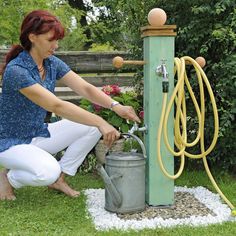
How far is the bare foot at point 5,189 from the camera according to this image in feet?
11.5

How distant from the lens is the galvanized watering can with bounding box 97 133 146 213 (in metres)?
3.08

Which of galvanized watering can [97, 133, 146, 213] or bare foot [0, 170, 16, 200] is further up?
galvanized watering can [97, 133, 146, 213]

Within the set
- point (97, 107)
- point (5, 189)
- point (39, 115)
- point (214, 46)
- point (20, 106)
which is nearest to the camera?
point (20, 106)

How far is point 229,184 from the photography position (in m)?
3.90

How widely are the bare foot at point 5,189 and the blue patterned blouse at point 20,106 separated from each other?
1.03ft

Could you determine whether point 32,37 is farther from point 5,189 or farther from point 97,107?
point 97,107

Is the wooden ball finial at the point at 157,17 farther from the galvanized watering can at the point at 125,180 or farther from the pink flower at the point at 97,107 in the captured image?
the pink flower at the point at 97,107

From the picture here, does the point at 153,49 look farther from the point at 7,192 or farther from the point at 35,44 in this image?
the point at 7,192

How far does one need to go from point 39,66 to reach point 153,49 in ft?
2.53

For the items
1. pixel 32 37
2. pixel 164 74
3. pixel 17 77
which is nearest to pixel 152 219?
pixel 164 74

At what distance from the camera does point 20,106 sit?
3.29m

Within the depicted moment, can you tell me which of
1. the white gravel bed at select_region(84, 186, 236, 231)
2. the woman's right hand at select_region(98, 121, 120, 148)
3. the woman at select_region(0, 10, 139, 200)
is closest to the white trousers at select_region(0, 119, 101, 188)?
the woman at select_region(0, 10, 139, 200)

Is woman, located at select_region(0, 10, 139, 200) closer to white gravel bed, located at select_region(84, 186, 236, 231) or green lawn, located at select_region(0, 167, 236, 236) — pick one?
green lawn, located at select_region(0, 167, 236, 236)

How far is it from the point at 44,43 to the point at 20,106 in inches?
17.2
